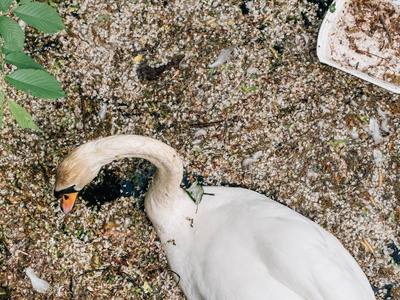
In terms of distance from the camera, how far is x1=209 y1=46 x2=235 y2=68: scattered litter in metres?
2.83

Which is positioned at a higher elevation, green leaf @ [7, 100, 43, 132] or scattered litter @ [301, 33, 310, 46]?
green leaf @ [7, 100, 43, 132]

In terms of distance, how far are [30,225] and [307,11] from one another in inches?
106

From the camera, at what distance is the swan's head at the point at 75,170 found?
1778 millimetres

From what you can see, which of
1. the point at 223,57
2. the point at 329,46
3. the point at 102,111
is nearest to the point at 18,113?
the point at 102,111

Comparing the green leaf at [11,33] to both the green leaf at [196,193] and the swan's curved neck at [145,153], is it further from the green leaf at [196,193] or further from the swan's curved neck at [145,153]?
the green leaf at [196,193]

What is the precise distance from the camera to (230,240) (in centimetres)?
228

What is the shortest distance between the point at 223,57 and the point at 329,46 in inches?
33.3

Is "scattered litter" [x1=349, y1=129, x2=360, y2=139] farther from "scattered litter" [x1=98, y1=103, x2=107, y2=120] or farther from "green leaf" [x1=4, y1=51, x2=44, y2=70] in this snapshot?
"green leaf" [x1=4, y1=51, x2=44, y2=70]

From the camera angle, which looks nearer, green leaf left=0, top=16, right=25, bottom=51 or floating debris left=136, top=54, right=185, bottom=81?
green leaf left=0, top=16, right=25, bottom=51

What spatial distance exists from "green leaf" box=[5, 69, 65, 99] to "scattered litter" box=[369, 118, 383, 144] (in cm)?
242

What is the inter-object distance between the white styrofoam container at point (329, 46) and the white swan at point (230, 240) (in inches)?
47.6

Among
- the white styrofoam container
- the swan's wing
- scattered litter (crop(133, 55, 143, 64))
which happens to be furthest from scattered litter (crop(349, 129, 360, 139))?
scattered litter (crop(133, 55, 143, 64))

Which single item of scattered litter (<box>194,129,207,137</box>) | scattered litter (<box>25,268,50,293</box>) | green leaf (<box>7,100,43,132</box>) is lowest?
scattered litter (<box>25,268,50,293</box>)

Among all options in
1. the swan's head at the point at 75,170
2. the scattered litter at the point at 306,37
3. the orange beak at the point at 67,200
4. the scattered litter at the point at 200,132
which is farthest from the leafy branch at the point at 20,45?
the scattered litter at the point at 306,37
